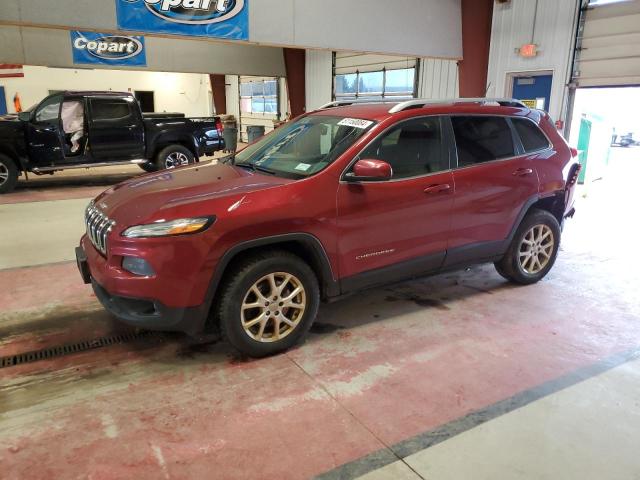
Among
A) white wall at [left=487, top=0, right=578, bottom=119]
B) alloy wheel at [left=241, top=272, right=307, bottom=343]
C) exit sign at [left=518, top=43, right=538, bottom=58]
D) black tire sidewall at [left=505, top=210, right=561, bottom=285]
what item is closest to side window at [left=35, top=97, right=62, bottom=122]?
alloy wheel at [left=241, top=272, right=307, bottom=343]

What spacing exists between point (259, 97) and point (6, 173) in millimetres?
13576

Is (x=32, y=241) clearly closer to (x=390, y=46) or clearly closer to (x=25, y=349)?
(x=25, y=349)

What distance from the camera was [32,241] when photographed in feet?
19.4

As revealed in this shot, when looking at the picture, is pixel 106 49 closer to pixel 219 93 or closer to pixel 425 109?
pixel 219 93

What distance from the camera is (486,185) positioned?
156 inches

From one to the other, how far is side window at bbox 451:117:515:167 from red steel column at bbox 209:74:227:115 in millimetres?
19609

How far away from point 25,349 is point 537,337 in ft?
12.0

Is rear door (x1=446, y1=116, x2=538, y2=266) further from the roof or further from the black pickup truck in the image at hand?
the black pickup truck

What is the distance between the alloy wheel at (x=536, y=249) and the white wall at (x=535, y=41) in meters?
5.73

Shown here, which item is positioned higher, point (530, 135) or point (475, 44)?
point (475, 44)

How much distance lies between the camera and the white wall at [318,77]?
54.3ft

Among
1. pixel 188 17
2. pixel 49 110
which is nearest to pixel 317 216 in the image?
pixel 188 17

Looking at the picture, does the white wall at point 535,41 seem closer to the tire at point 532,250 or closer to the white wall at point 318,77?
the tire at point 532,250

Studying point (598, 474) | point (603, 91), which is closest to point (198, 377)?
point (598, 474)
